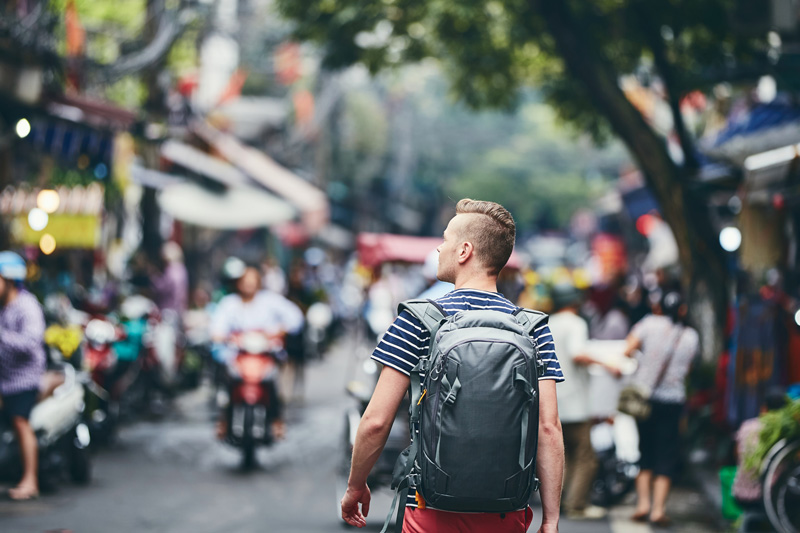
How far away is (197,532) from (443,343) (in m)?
4.37

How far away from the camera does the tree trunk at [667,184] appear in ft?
36.1

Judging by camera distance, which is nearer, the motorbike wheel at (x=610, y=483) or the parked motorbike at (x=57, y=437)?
the parked motorbike at (x=57, y=437)

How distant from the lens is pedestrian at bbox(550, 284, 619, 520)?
7445 mm

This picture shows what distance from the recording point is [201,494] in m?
8.18

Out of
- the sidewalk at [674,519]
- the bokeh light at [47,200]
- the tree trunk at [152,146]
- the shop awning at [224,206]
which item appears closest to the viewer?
the sidewalk at [674,519]

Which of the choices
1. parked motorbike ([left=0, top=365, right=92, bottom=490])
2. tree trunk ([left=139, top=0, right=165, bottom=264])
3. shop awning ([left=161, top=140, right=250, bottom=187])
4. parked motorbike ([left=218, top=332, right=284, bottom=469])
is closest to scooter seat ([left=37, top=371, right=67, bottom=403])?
parked motorbike ([left=0, top=365, right=92, bottom=490])

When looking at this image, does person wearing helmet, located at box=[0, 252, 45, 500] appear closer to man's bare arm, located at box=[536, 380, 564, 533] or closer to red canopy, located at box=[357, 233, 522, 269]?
man's bare arm, located at box=[536, 380, 564, 533]

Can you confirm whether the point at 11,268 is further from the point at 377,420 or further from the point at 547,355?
the point at 547,355

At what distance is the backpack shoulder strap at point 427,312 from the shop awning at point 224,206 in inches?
555

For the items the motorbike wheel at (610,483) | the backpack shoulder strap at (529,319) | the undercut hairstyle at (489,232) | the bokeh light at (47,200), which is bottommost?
the motorbike wheel at (610,483)

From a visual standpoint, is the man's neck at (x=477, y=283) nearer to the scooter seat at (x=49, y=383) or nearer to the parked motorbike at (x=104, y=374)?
the scooter seat at (x=49, y=383)

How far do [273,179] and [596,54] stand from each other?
1290 centimetres

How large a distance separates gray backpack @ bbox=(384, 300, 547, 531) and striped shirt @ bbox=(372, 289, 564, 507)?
7 cm

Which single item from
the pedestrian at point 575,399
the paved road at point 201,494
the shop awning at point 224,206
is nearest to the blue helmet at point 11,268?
the paved road at point 201,494
